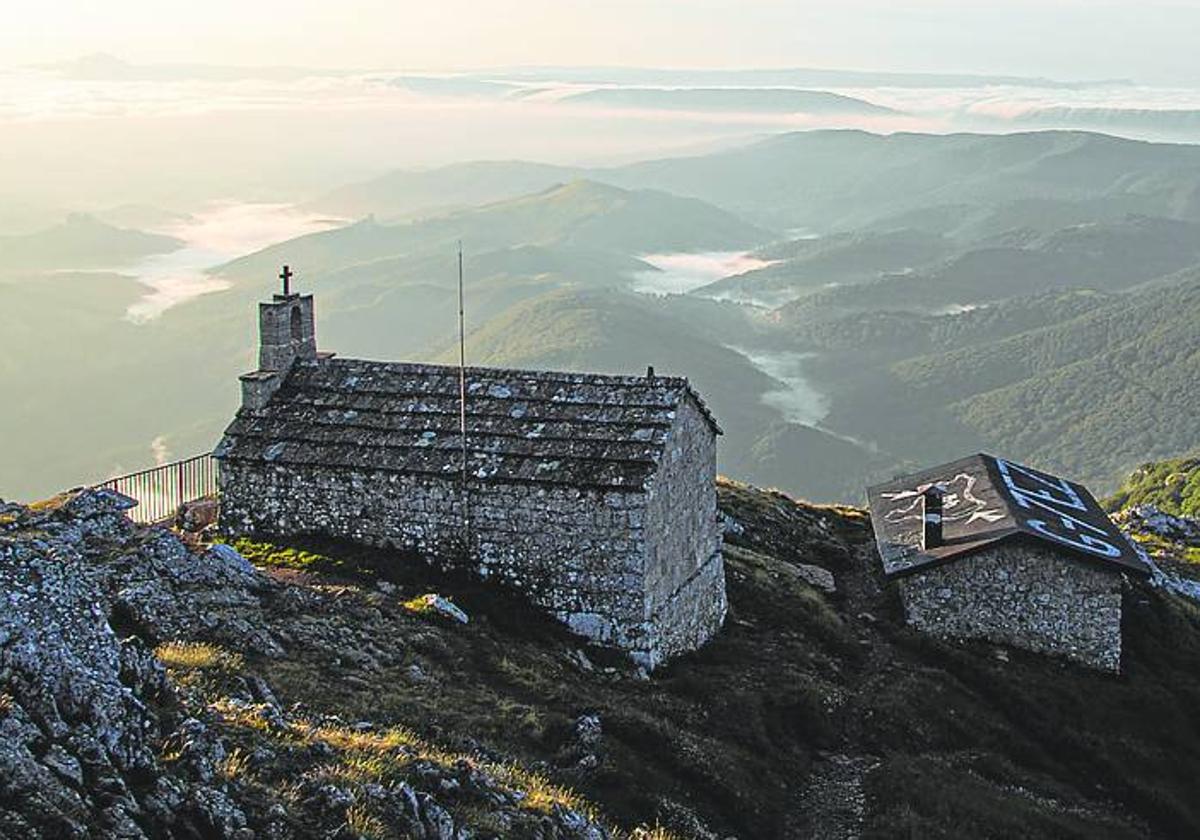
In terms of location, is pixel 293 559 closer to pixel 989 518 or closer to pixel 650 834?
pixel 650 834

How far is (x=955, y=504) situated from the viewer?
39.2 m

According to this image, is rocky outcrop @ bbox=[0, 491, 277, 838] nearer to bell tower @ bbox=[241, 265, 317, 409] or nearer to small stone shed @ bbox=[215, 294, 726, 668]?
small stone shed @ bbox=[215, 294, 726, 668]

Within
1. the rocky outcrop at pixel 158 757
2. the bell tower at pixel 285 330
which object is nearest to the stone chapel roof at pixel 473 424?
the bell tower at pixel 285 330

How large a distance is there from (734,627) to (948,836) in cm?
1165

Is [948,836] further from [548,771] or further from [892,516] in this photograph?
[892,516]

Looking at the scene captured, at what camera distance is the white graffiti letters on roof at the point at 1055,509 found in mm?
33969

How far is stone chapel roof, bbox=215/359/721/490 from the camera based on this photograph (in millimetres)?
26172

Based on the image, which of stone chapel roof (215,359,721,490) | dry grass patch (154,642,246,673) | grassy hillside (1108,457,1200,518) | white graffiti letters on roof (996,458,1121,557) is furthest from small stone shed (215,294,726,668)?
grassy hillside (1108,457,1200,518)

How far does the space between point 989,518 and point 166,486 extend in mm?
24754

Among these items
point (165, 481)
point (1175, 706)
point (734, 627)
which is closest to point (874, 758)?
point (734, 627)

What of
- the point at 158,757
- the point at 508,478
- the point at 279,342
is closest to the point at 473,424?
the point at 508,478

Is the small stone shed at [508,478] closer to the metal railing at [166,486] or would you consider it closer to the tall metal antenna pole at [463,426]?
the tall metal antenna pole at [463,426]

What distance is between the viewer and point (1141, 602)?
38.3 m

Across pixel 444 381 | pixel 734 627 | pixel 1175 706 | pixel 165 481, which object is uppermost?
pixel 444 381
